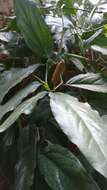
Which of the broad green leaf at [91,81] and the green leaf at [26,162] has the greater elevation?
the broad green leaf at [91,81]

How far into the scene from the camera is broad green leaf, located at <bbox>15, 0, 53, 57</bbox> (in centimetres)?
75

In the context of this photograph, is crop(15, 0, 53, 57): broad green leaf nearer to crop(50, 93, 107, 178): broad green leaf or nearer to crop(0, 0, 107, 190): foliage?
crop(0, 0, 107, 190): foliage

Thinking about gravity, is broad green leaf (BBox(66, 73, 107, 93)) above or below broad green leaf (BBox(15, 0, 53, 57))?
below

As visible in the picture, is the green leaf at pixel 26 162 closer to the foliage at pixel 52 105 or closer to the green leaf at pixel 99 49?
the foliage at pixel 52 105

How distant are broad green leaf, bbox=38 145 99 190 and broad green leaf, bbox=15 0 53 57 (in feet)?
0.81

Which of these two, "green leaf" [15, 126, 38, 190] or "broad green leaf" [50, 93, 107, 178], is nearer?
"broad green leaf" [50, 93, 107, 178]

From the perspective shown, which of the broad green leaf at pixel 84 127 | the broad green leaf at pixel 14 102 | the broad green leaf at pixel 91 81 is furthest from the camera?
the broad green leaf at pixel 91 81

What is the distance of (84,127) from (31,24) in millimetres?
295

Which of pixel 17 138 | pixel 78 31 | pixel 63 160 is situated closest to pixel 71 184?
pixel 63 160

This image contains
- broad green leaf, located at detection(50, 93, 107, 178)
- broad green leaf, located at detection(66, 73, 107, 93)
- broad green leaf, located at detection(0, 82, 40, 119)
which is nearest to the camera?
broad green leaf, located at detection(50, 93, 107, 178)

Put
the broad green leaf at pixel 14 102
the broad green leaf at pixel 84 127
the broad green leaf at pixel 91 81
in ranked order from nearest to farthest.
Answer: the broad green leaf at pixel 84 127, the broad green leaf at pixel 14 102, the broad green leaf at pixel 91 81

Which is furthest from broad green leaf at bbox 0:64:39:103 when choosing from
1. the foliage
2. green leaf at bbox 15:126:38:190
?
green leaf at bbox 15:126:38:190

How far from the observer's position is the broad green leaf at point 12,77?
730mm

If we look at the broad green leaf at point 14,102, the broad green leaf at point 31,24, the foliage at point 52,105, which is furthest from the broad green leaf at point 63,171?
the broad green leaf at point 31,24
